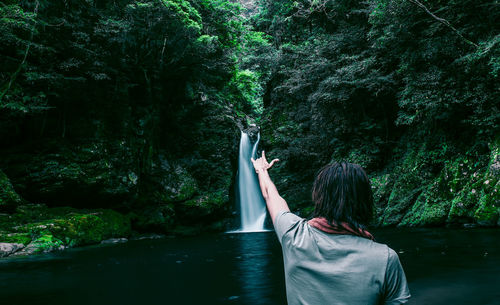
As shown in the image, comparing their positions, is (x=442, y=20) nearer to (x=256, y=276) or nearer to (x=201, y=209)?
(x=256, y=276)

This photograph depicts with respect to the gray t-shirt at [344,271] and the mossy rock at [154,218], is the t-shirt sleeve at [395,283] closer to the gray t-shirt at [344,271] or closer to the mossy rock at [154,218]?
the gray t-shirt at [344,271]

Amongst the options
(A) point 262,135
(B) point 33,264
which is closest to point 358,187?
(B) point 33,264

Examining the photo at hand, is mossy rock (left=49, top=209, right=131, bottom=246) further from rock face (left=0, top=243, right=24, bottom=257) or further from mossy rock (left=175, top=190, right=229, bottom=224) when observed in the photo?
mossy rock (left=175, top=190, right=229, bottom=224)

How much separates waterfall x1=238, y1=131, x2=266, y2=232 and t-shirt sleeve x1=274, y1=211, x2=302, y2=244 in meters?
17.8

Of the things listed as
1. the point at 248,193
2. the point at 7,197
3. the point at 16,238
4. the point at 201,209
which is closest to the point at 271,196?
the point at 16,238

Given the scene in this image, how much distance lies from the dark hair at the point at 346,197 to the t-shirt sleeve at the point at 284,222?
93mm

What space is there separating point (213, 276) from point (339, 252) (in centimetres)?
553

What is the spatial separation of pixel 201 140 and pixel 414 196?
11.9m

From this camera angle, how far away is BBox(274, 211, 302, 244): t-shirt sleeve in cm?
129

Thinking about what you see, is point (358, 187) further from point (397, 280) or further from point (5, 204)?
point (5, 204)

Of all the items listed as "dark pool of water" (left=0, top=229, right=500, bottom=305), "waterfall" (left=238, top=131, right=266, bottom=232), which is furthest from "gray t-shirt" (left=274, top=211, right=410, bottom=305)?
"waterfall" (left=238, top=131, right=266, bottom=232)

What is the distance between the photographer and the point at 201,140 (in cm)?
1972

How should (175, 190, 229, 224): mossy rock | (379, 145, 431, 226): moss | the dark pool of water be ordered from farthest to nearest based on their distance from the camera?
(175, 190, 229, 224): mossy rock < (379, 145, 431, 226): moss < the dark pool of water

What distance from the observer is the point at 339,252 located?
1131mm
